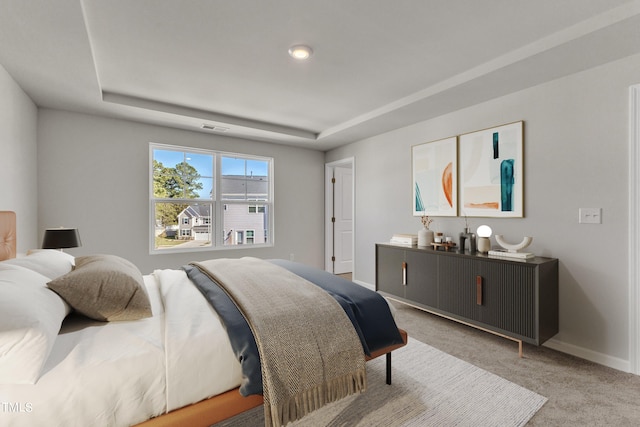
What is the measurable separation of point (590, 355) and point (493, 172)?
5.92 ft

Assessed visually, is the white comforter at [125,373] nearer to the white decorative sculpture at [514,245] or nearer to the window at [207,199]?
the white decorative sculpture at [514,245]

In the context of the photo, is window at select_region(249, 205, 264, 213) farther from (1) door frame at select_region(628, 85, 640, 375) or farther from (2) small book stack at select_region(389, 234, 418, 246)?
(1) door frame at select_region(628, 85, 640, 375)

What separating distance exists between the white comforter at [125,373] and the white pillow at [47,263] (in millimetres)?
365

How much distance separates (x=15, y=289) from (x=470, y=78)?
342cm

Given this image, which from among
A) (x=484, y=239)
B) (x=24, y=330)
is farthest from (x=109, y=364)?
(x=484, y=239)

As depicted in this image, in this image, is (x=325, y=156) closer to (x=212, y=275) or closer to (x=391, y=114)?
(x=391, y=114)

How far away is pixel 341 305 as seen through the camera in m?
1.79

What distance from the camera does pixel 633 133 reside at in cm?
226

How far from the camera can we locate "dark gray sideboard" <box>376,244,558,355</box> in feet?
7.97

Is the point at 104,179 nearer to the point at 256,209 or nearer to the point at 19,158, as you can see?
the point at 19,158

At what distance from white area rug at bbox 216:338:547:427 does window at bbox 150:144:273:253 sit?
3088mm

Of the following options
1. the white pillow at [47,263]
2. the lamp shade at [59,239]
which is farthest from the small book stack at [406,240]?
the lamp shade at [59,239]

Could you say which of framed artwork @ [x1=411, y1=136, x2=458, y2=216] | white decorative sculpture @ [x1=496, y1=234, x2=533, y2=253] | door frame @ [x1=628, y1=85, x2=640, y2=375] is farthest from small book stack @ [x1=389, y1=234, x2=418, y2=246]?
door frame @ [x1=628, y1=85, x2=640, y2=375]

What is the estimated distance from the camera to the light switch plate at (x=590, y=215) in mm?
2432
